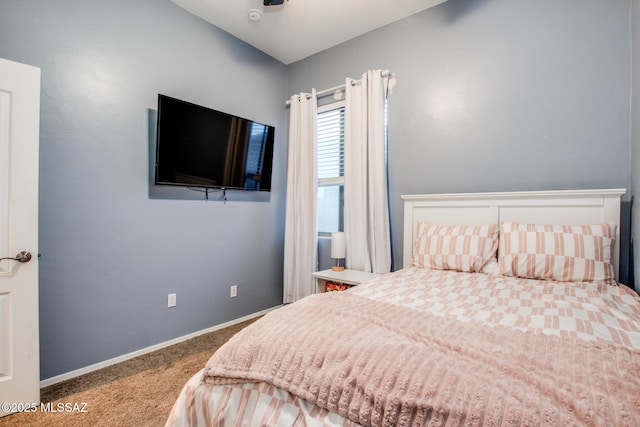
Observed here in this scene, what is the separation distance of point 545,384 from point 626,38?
2.32 metres

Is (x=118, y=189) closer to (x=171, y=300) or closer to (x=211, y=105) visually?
(x=171, y=300)

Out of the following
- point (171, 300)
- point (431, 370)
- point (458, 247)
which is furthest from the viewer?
point (171, 300)

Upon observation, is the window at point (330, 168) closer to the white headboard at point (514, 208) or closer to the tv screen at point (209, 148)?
the tv screen at point (209, 148)

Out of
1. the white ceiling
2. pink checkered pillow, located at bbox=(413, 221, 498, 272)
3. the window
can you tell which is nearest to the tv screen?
the window

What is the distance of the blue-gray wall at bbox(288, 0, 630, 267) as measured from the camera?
6.43ft

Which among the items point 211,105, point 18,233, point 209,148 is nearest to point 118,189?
point 18,233

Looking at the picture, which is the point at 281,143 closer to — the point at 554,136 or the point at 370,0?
the point at 370,0

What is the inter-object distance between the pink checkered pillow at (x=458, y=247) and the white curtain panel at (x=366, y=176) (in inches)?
19.6

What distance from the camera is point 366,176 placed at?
2.84 m

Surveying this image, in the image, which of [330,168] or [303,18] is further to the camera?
[330,168]

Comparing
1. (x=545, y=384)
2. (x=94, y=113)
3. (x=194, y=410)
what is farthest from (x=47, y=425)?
(x=545, y=384)

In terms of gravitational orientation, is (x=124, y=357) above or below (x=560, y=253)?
below

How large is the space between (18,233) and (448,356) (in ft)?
7.09

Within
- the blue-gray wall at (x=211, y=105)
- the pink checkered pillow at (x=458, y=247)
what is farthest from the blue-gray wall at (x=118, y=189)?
the pink checkered pillow at (x=458, y=247)
